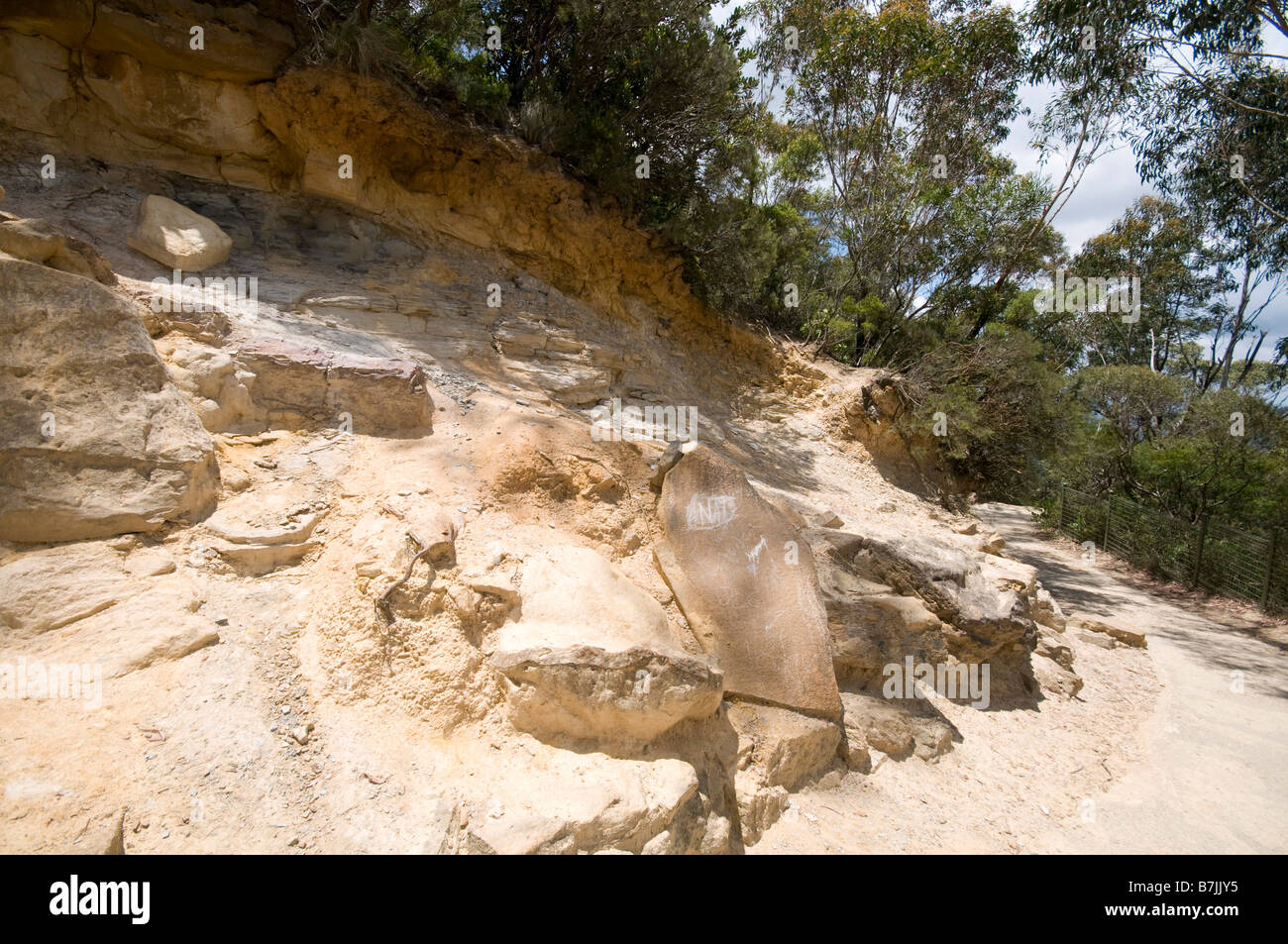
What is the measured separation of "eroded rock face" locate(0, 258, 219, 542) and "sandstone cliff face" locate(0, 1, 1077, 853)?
0.05ft

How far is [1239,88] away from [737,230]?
7.17 m

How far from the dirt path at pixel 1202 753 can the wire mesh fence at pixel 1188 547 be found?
0.92 metres

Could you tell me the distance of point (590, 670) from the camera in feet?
9.92

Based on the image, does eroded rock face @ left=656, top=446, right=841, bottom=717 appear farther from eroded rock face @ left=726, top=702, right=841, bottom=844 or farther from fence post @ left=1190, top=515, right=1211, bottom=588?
fence post @ left=1190, top=515, right=1211, bottom=588

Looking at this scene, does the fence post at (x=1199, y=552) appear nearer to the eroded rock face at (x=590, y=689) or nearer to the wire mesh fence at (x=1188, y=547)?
the wire mesh fence at (x=1188, y=547)

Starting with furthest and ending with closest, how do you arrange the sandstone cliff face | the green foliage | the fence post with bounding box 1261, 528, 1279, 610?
the green foliage < the fence post with bounding box 1261, 528, 1279, 610 < the sandstone cliff face

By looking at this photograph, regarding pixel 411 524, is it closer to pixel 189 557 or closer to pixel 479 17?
pixel 189 557

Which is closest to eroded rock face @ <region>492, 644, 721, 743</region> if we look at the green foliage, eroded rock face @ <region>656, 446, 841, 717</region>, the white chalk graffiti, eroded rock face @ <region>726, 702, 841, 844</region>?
eroded rock face @ <region>726, 702, 841, 844</region>

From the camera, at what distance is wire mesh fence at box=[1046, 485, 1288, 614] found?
9.56 metres

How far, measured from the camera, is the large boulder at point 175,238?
18.0ft

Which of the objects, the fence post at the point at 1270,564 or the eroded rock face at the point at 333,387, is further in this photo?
the fence post at the point at 1270,564

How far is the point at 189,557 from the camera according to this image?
122 inches

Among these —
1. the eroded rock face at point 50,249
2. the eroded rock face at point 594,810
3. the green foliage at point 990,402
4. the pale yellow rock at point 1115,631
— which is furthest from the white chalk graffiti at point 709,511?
the green foliage at point 990,402

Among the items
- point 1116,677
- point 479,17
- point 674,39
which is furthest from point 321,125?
point 1116,677
